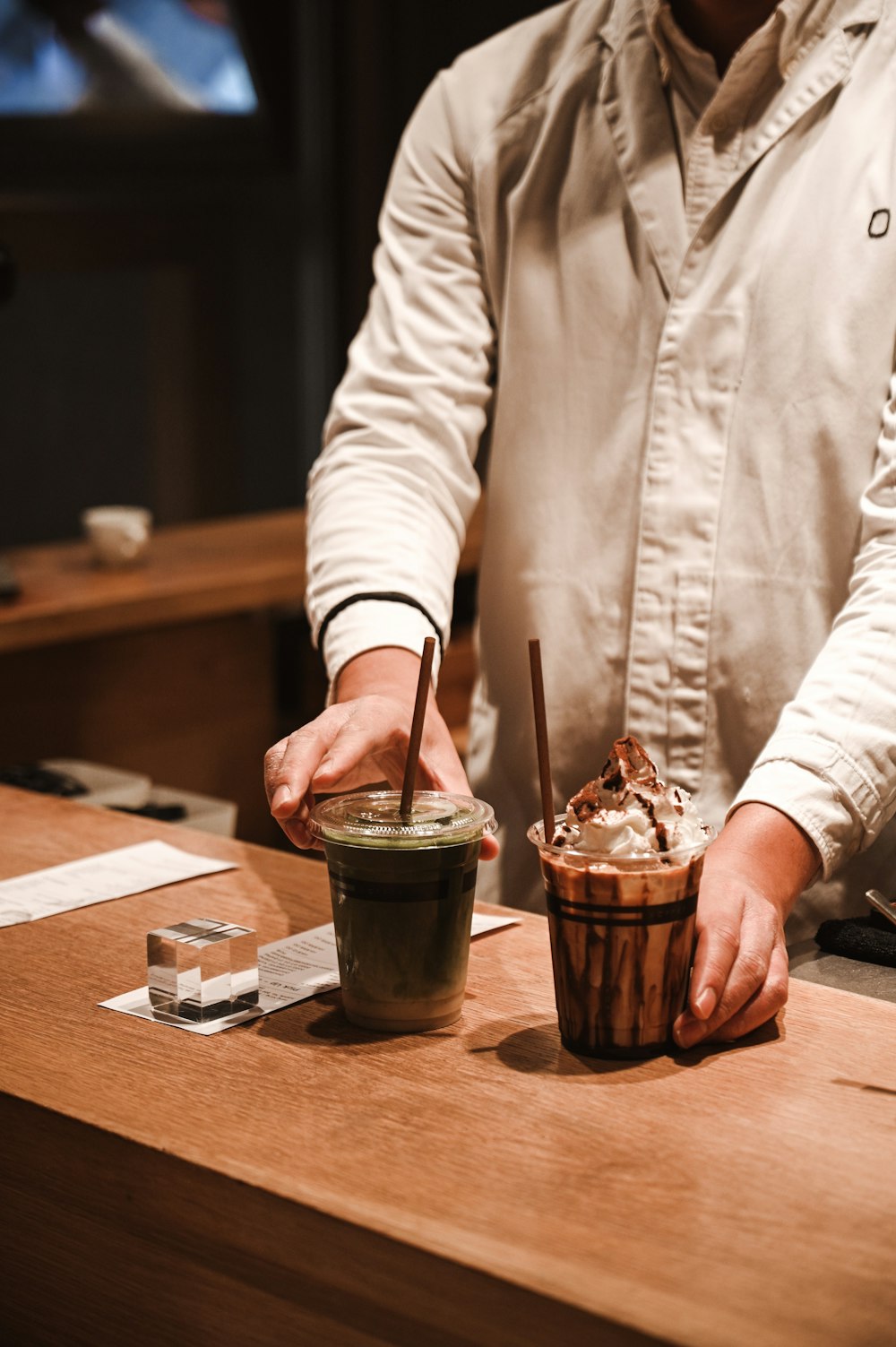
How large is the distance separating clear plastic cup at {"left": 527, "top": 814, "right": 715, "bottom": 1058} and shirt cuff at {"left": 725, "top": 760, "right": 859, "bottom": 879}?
21 cm

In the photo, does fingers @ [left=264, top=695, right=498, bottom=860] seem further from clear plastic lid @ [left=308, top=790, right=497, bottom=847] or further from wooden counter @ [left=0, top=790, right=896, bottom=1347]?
wooden counter @ [left=0, top=790, right=896, bottom=1347]

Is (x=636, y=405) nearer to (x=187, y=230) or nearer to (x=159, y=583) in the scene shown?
(x=159, y=583)

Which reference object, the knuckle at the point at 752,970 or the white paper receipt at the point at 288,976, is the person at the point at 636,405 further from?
the knuckle at the point at 752,970

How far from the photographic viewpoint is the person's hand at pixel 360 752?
1351 mm

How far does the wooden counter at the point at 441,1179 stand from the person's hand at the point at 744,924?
0.03 m

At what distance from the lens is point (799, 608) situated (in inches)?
70.0

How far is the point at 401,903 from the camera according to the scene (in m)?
1.23

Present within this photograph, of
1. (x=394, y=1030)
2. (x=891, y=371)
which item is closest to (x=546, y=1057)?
(x=394, y=1030)

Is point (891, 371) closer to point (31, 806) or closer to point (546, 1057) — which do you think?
point (546, 1057)

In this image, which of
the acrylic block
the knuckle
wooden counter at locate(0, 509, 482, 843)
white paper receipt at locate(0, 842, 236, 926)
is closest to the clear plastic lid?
the acrylic block

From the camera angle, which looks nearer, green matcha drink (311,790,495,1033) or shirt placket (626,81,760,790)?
green matcha drink (311,790,495,1033)

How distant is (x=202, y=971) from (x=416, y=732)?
10.4 inches

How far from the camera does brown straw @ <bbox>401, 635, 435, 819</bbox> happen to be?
1.22 meters

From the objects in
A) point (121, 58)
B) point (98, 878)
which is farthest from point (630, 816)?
point (121, 58)
